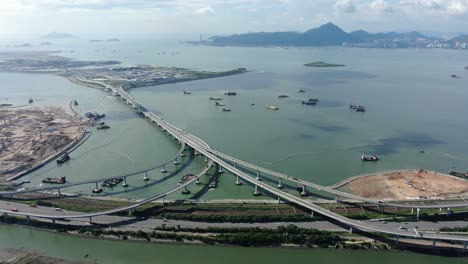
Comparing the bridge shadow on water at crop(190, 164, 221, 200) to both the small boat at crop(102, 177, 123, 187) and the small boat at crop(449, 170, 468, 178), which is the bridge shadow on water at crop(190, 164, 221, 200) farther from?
the small boat at crop(449, 170, 468, 178)

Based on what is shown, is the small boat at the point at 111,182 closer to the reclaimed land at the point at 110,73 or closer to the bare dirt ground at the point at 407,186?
the bare dirt ground at the point at 407,186

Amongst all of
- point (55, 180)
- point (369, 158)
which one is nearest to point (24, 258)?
point (55, 180)

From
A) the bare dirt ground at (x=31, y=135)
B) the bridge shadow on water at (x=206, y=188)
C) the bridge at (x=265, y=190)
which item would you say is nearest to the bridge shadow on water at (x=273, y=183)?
the bridge at (x=265, y=190)

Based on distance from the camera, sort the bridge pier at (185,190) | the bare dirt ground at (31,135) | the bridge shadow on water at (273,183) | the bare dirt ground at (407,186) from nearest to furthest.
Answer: the bare dirt ground at (407,186) < the bridge shadow on water at (273,183) < the bridge pier at (185,190) < the bare dirt ground at (31,135)

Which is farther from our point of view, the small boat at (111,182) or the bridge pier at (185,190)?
the small boat at (111,182)

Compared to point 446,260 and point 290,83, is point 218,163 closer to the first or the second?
point 446,260

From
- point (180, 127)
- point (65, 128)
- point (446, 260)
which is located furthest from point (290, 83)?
point (446, 260)

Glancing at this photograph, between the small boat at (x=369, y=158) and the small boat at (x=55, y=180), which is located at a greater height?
the small boat at (x=369, y=158)
